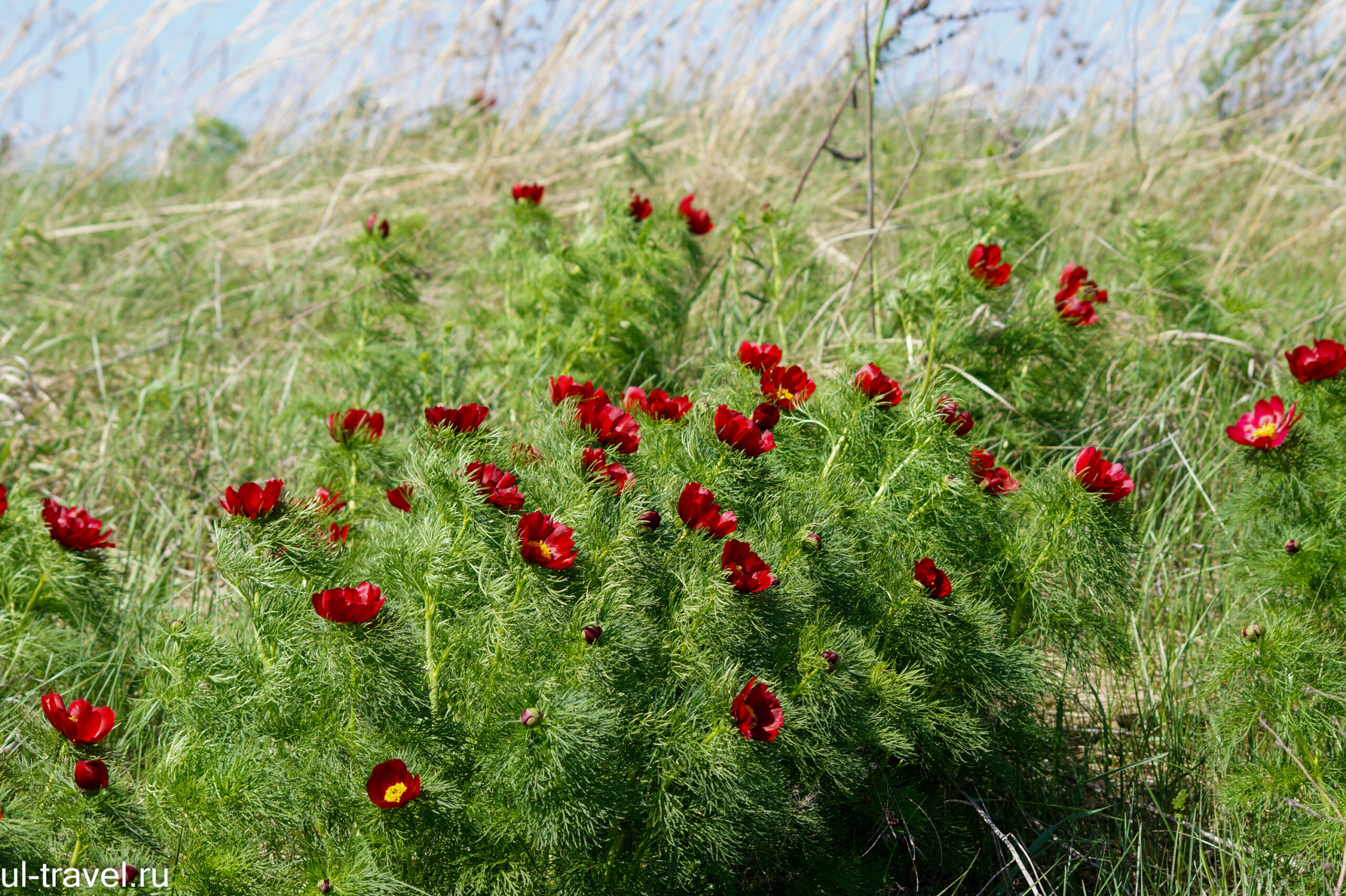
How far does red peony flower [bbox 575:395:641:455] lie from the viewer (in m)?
1.33

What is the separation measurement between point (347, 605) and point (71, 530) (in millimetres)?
762

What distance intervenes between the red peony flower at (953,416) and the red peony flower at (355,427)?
90 cm

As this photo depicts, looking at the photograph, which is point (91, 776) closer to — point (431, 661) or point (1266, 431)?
point (431, 661)

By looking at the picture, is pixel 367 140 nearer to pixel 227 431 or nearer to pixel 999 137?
pixel 227 431

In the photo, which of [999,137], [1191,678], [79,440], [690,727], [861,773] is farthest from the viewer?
[999,137]

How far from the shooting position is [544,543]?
1.12 meters

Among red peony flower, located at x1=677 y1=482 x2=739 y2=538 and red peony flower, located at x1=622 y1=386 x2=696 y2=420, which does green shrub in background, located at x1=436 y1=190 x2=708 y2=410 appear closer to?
red peony flower, located at x1=622 y1=386 x2=696 y2=420

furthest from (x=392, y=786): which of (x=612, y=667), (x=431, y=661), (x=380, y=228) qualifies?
(x=380, y=228)

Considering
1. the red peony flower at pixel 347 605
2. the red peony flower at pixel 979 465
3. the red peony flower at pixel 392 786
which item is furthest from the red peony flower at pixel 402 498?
the red peony flower at pixel 979 465

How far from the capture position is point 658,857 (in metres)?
1.18

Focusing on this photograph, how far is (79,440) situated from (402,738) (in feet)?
6.27

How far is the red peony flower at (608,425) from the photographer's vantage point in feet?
4.36

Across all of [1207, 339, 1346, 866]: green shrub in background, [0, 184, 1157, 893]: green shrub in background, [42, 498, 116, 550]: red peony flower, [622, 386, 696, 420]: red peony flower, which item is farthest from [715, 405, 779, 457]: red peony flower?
[42, 498, 116, 550]: red peony flower

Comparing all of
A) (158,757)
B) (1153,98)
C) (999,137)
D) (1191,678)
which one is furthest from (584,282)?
(1153,98)
